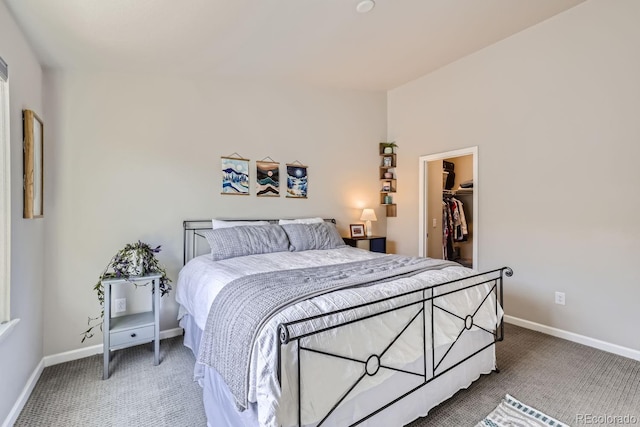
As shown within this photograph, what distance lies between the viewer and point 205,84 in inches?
130

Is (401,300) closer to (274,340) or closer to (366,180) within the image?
(274,340)

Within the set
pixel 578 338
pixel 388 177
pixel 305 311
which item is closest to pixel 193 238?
pixel 305 311

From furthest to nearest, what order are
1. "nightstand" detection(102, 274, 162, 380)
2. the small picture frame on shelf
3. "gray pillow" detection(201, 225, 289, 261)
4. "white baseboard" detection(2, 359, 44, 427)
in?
the small picture frame on shelf, "gray pillow" detection(201, 225, 289, 261), "nightstand" detection(102, 274, 162, 380), "white baseboard" detection(2, 359, 44, 427)

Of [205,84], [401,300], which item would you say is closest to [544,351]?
[401,300]

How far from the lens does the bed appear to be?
1.29 meters

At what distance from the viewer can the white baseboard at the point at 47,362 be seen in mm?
1860

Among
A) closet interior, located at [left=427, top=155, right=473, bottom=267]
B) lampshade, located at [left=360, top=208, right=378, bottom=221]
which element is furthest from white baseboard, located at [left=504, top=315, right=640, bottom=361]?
lampshade, located at [left=360, top=208, right=378, bottom=221]

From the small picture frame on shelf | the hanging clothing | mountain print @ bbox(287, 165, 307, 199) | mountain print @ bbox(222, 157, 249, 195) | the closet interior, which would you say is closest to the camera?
mountain print @ bbox(222, 157, 249, 195)

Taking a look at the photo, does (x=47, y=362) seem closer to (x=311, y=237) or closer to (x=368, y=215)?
(x=311, y=237)

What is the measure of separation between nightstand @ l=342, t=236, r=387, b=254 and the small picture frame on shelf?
0.34 ft

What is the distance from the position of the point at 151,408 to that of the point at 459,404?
6.53 ft

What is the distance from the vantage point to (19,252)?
6.70 feet

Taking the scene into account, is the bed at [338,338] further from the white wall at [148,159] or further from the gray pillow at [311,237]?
the white wall at [148,159]

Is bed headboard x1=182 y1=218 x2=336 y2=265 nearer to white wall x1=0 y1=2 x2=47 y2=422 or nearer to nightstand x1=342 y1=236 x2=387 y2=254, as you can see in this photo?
white wall x1=0 y1=2 x2=47 y2=422
